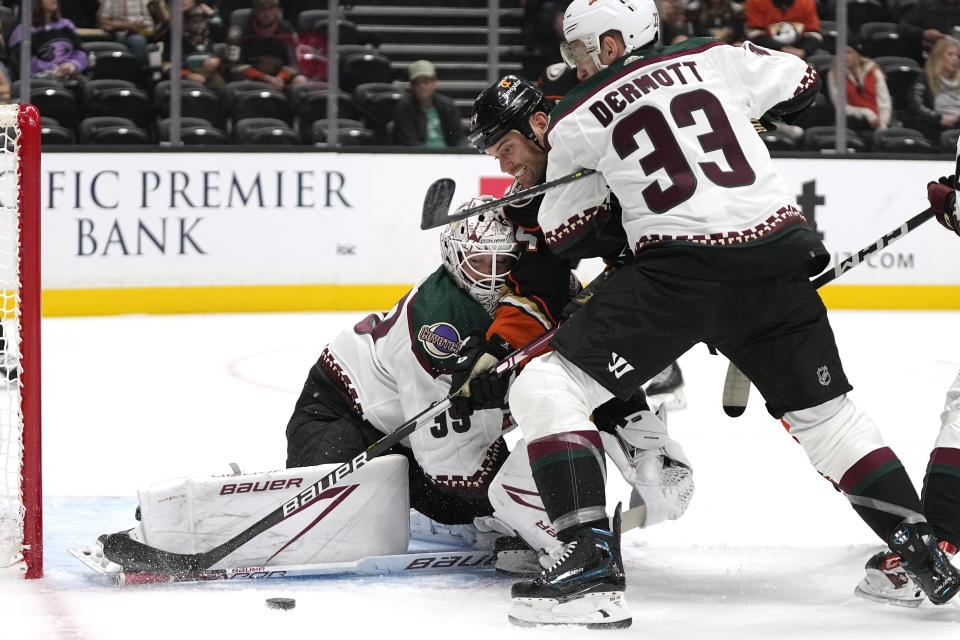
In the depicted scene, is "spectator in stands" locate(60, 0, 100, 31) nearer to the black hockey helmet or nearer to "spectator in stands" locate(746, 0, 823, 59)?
"spectator in stands" locate(746, 0, 823, 59)

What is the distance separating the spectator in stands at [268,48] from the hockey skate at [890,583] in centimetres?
561

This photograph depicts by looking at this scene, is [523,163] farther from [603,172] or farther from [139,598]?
[139,598]

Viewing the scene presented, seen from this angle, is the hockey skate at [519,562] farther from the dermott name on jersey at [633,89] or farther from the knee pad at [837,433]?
the dermott name on jersey at [633,89]

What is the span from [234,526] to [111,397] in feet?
7.67

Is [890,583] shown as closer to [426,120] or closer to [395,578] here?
[395,578]

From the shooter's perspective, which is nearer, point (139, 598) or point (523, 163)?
point (139, 598)

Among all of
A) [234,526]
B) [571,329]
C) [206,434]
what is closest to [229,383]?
[206,434]

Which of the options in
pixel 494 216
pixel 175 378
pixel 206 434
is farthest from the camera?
pixel 175 378

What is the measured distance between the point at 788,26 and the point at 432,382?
19.2 feet

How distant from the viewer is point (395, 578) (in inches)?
106

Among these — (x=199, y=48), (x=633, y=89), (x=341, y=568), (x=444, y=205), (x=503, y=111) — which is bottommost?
(x=341, y=568)

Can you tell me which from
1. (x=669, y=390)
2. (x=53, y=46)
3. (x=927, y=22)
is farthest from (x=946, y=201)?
(x=927, y=22)

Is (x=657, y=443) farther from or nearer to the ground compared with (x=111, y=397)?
farther from the ground

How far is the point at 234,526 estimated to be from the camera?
270 centimetres
